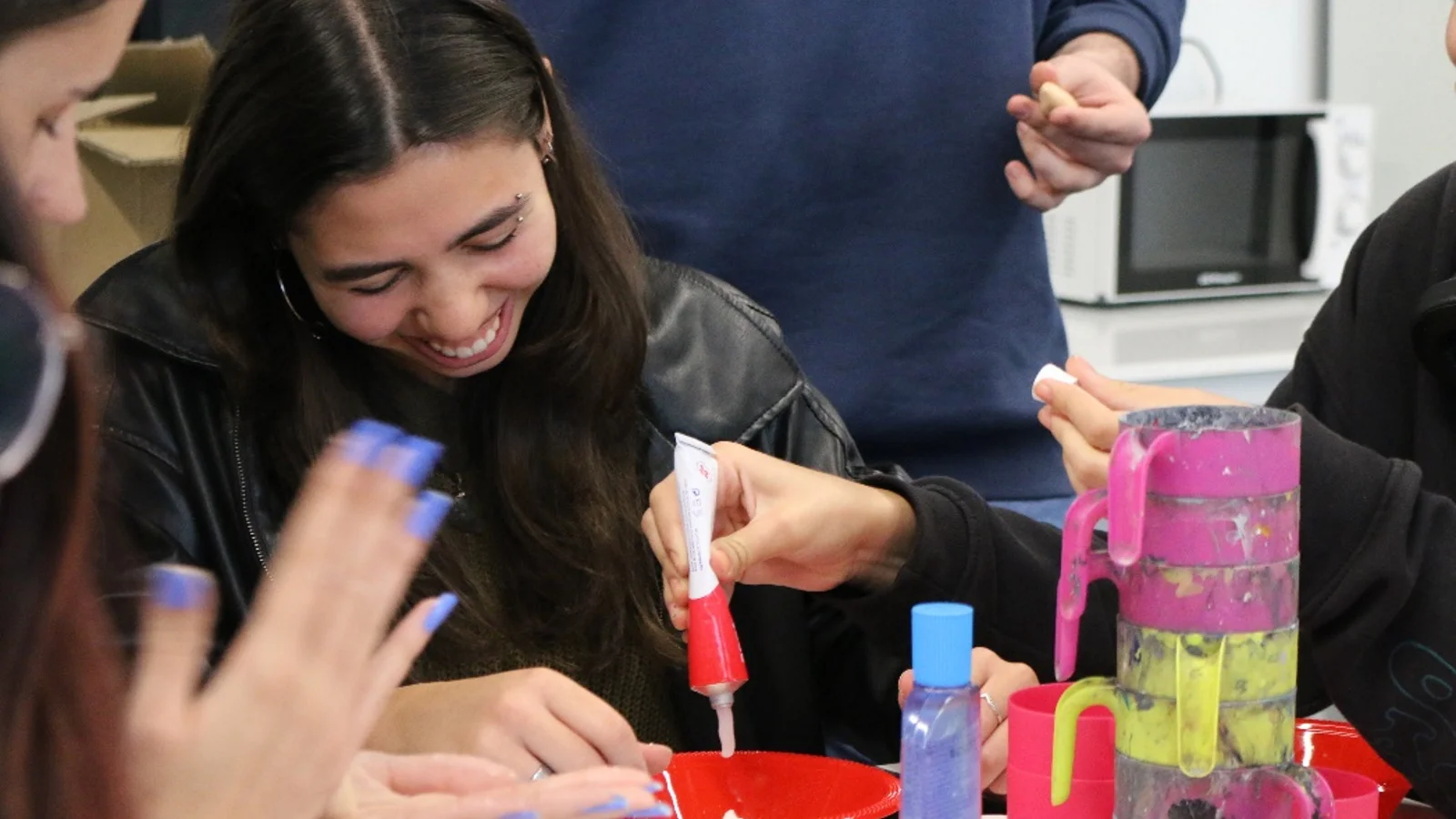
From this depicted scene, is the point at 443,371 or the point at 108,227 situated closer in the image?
the point at 443,371

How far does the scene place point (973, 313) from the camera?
178 centimetres

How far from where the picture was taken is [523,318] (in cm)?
157

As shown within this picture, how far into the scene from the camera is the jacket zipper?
1448 millimetres

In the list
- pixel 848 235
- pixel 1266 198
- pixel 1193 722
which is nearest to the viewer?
pixel 1193 722

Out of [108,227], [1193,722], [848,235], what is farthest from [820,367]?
[1193,722]

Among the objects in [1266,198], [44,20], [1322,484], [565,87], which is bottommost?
[1266,198]

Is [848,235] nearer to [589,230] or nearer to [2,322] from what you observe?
[589,230]

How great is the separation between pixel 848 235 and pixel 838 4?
24cm

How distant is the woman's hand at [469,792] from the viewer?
2.75ft

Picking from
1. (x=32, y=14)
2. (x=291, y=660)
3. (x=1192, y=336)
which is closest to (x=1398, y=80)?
(x=1192, y=336)

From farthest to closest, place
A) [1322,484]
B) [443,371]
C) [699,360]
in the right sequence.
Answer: [699,360]
[443,371]
[1322,484]

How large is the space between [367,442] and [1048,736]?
1.56 ft

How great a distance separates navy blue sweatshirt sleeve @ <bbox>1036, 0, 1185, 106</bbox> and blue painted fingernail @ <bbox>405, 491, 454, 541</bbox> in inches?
50.1

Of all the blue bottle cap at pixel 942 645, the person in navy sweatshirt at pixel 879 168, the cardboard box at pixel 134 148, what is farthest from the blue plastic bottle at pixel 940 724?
the cardboard box at pixel 134 148
